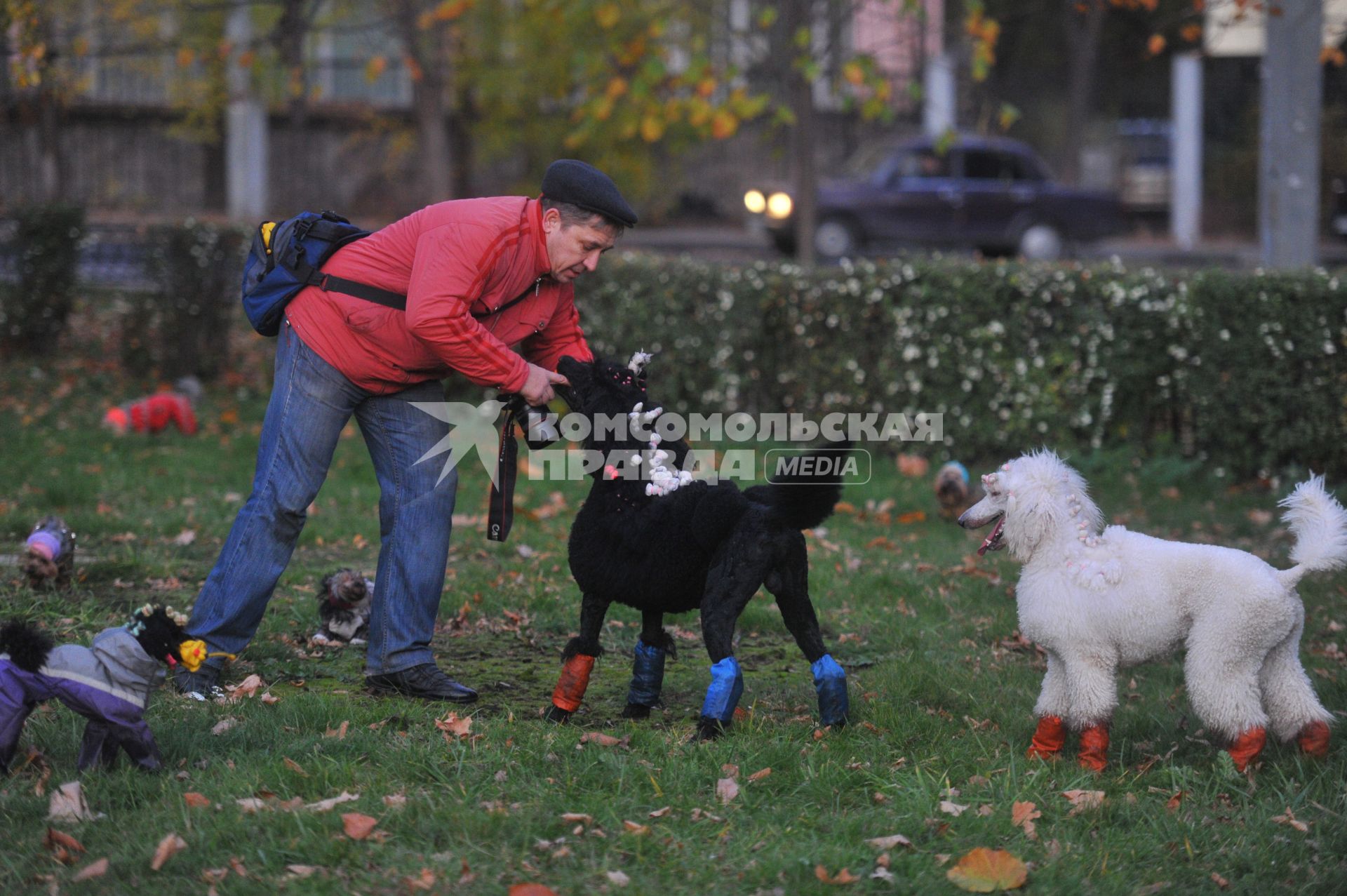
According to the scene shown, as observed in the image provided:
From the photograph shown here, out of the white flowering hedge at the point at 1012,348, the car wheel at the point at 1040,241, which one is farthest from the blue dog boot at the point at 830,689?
the car wheel at the point at 1040,241

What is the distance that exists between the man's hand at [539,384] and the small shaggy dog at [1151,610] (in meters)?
1.44

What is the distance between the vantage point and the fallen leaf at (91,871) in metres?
3.09

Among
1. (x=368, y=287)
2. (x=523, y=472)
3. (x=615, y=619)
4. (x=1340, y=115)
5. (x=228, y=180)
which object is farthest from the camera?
(x=228, y=180)

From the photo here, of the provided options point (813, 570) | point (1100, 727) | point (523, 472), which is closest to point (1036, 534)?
point (1100, 727)

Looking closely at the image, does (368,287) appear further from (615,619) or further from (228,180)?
(228,180)

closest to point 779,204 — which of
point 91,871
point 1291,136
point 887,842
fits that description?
point 1291,136

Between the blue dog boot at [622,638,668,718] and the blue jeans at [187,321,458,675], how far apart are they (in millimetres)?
780

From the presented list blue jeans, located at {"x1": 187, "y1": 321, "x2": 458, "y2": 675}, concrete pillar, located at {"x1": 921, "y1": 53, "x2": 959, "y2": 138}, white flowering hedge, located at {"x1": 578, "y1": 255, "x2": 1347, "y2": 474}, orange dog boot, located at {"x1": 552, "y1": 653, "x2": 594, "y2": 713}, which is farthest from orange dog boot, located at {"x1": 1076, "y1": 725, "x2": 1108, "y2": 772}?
concrete pillar, located at {"x1": 921, "y1": 53, "x2": 959, "y2": 138}

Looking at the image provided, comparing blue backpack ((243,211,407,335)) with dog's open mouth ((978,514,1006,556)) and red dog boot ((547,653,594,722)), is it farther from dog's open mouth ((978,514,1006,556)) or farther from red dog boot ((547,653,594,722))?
dog's open mouth ((978,514,1006,556))

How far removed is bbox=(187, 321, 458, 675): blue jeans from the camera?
4.34 metres

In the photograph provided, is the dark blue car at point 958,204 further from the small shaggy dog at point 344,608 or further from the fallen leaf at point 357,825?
the fallen leaf at point 357,825

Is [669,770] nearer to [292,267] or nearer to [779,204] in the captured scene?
[292,267]

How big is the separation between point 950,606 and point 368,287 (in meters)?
3.14

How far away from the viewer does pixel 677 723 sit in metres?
4.37
